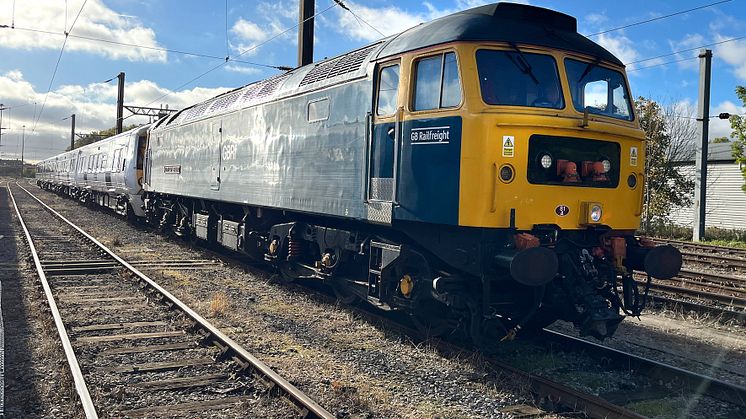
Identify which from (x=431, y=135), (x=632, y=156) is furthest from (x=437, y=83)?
(x=632, y=156)

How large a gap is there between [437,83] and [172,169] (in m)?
11.4

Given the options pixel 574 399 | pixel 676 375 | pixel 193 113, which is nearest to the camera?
pixel 574 399

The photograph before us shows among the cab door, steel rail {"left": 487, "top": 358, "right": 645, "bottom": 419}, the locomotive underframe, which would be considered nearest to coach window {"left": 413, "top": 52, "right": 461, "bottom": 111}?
the locomotive underframe

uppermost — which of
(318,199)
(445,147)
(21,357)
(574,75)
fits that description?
(574,75)

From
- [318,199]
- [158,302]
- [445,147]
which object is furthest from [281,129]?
[445,147]

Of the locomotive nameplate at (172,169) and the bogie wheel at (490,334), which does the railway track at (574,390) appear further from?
the locomotive nameplate at (172,169)

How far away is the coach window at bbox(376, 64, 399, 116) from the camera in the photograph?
719 centimetres

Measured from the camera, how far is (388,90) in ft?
24.0

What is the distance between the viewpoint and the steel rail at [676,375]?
18.4ft

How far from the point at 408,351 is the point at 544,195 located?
2.29 metres

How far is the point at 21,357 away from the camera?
6.66m

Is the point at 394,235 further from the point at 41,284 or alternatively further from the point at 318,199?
the point at 41,284

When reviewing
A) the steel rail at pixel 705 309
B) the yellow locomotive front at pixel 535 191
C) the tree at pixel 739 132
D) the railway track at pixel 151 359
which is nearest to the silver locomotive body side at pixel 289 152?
the yellow locomotive front at pixel 535 191

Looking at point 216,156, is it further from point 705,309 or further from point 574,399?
point 574,399
